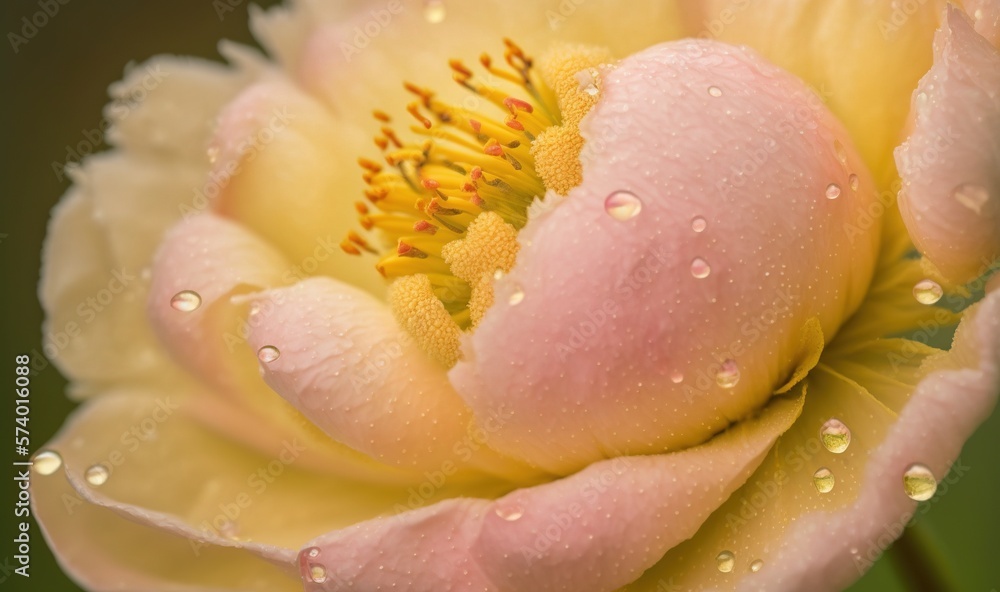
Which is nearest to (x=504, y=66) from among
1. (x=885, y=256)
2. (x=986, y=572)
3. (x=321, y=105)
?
(x=321, y=105)

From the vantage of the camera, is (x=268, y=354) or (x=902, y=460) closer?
(x=902, y=460)

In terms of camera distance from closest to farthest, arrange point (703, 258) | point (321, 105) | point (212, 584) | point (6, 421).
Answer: point (703, 258) < point (212, 584) < point (321, 105) < point (6, 421)

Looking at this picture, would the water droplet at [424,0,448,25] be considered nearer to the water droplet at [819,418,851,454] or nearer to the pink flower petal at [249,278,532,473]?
the pink flower petal at [249,278,532,473]

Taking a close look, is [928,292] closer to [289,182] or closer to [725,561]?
[725,561]

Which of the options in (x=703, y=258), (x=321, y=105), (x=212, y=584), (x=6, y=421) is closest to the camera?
(x=703, y=258)

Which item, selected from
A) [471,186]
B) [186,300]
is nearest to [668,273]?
[471,186]

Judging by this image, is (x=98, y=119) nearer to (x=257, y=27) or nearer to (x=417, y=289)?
(x=257, y=27)

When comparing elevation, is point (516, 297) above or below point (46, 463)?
above

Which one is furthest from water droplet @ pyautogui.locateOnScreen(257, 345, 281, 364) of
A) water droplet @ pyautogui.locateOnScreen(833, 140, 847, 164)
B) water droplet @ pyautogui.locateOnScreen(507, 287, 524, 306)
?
water droplet @ pyautogui.locateOnScreen(833, 140, 847, 164)
